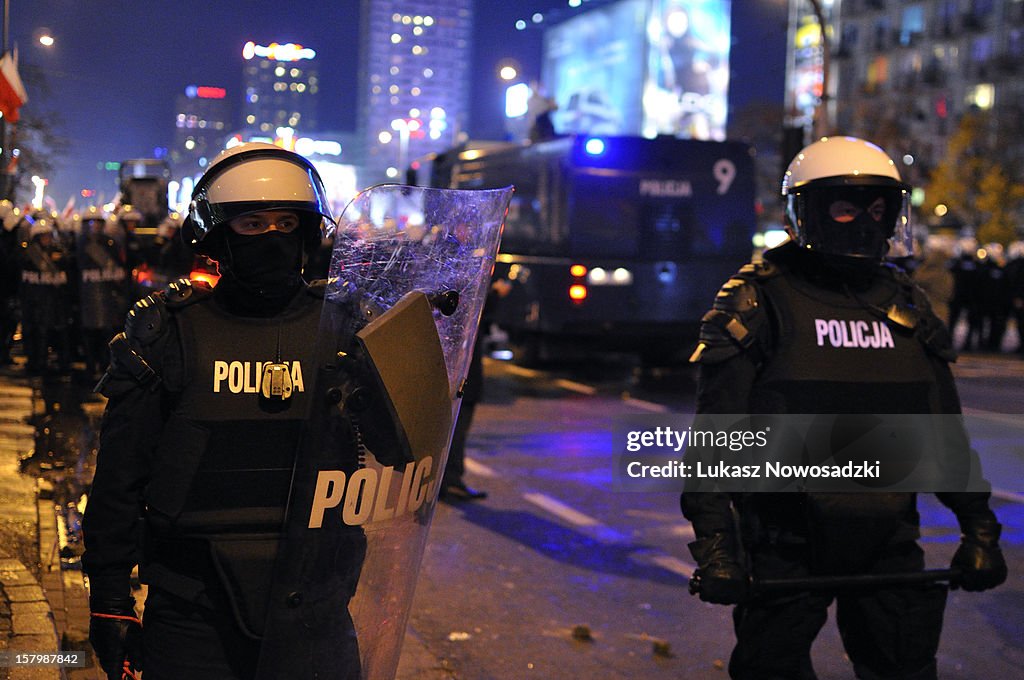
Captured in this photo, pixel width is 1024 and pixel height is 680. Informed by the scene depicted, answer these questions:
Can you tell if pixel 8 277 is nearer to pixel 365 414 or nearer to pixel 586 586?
pixel 586 586

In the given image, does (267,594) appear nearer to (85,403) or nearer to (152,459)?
(152,459)

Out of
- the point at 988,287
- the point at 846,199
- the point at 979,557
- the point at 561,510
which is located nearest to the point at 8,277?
the point at 561,510

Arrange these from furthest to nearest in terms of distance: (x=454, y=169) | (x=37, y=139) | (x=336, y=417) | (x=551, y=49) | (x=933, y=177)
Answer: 1. (x=551, y=49)
2. (x=933, y=177)
3. (x=37, y=139)
4. (x=454, y=169)
5. (x=336, y=417)

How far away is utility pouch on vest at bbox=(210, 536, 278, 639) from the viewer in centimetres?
240

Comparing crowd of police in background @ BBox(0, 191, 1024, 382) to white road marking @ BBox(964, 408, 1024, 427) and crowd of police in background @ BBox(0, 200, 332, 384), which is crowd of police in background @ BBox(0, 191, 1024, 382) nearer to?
crowd of police in background @ BBox(0, 200, 332, 384)

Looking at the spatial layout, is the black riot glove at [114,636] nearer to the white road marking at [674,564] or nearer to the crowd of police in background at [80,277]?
the white road marking at [674,564]

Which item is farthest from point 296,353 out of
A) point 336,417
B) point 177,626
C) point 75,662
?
point 75,662

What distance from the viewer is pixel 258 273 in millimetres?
2635

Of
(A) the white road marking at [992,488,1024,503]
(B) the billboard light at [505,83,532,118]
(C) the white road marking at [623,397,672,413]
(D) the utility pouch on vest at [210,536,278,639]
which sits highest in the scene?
(B) the billboard light at [505,83,532,118]

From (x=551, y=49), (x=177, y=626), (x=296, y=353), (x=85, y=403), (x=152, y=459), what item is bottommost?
(x=85, y=403)

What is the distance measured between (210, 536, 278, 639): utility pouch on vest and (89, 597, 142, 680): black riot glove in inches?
9.6

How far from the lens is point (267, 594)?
2408 millimetres

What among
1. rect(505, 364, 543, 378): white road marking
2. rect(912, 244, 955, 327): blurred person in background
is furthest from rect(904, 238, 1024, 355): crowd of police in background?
rect(505, 364, 543, 378): white road marking

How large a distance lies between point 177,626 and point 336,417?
0.57m
